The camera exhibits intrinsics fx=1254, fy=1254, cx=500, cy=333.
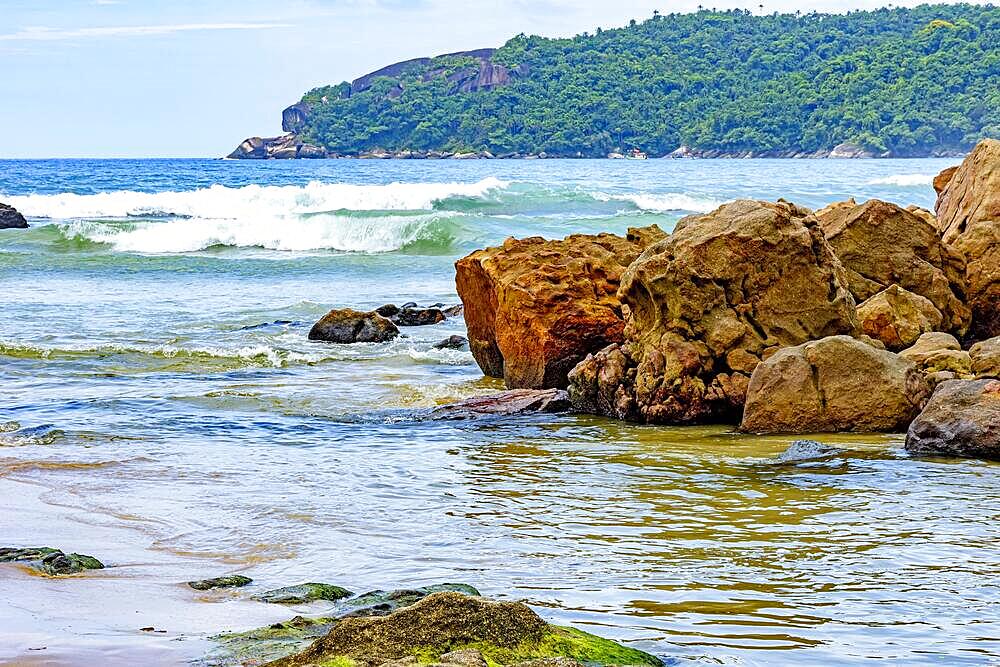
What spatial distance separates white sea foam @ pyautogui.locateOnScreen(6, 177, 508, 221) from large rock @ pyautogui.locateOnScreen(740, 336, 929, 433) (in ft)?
96.3

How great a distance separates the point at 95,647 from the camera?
3.72 metres

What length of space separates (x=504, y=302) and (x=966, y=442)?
442cm

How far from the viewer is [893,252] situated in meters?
11.0

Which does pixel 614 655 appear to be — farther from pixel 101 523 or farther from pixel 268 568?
pixel 101 523

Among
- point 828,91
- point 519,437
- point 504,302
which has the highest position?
point 828,91

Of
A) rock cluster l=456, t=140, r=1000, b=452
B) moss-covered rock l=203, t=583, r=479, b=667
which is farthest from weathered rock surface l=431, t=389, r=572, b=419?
moss-covered rock l=203, t=583, r=479, b=667

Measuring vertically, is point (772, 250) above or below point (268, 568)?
above

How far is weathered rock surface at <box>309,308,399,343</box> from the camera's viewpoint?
46.3 ft

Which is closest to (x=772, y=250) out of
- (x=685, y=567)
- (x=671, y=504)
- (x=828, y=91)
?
(x=671, y=504)

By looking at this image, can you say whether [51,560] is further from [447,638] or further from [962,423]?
[962,423]

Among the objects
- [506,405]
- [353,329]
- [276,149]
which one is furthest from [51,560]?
[276,149]

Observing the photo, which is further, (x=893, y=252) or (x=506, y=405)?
(x=893, y=252)

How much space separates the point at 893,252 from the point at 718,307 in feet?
8.18

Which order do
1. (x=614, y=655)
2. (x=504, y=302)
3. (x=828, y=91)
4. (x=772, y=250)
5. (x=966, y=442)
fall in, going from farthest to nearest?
1. (x=828, y=91)
2. (x=504, y=302)
3. (x=772, y=250)
4. (x=966, y=442)
5. (x=614, y=655)
